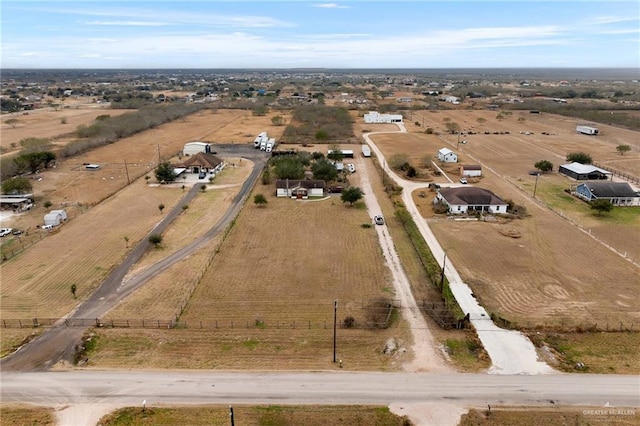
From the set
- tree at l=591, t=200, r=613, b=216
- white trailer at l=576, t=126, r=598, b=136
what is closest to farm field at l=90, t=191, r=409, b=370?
tree at l=591, t=200, r=613, b=216

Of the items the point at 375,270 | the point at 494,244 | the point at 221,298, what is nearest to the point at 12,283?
the point at 221,298

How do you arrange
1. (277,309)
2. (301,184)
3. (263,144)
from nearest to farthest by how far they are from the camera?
(277,309) < (301,184) < (263,144)

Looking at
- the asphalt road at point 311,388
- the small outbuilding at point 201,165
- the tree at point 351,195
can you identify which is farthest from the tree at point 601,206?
the small outbuilding at point 201,165

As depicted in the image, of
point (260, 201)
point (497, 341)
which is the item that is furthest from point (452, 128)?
point (497, 341)

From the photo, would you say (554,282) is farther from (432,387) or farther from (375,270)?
(432,387)

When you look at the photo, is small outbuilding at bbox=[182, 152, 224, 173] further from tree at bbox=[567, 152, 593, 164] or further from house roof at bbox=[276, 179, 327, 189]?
tree at bbox=[567, 152, 593, 164]

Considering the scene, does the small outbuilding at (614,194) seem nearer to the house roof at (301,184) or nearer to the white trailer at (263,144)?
the house roof at (301,184)

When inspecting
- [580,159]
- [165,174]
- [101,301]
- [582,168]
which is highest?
[580,159]

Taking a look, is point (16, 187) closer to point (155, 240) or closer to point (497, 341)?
point (155, 240)

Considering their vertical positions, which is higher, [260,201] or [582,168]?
[582,168]
